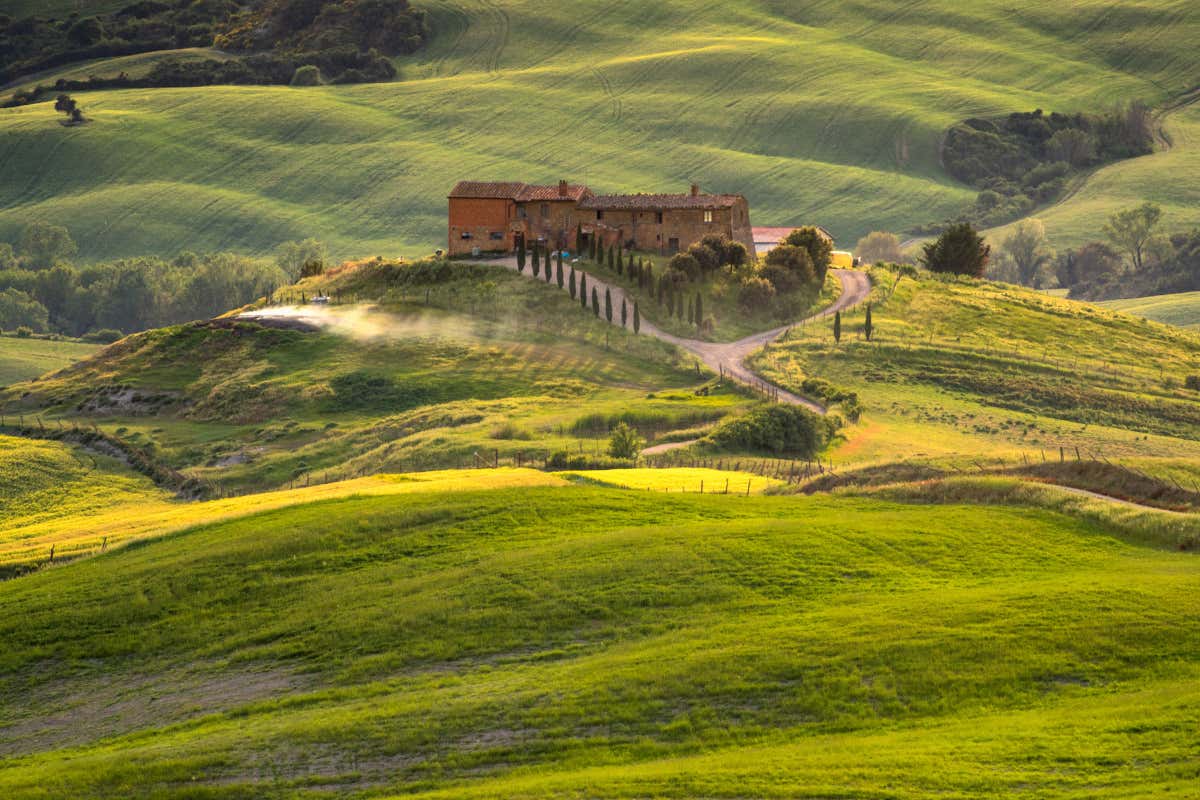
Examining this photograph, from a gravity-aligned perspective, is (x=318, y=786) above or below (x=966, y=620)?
below

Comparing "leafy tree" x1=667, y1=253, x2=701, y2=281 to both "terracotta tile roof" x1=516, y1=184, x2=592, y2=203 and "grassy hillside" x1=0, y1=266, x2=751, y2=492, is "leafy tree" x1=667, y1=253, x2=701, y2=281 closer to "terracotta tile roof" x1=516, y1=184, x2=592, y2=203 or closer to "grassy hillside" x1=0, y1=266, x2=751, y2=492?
"grassy hillside" x1=0, y1=266, x2=751, y2=492

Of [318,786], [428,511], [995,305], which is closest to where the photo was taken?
[318,786]

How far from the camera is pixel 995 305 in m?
140

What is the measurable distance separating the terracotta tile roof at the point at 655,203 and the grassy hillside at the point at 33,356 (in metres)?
58.8

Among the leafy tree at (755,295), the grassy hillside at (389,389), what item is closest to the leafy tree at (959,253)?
the leafy tree at (755,295)

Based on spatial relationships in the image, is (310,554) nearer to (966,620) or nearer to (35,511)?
(966,620)

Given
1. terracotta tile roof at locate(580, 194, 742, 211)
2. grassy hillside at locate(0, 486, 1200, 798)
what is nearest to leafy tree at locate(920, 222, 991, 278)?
terracotta tile roof at locate(580, 194, 742, 211)

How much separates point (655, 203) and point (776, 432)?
167 ft

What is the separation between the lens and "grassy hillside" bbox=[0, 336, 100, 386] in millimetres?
156250

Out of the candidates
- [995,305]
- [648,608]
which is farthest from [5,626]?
[995,305]

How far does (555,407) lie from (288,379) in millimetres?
23225

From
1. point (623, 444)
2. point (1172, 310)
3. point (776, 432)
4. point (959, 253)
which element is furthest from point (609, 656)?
point (1172, 310)

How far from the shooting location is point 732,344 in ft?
391

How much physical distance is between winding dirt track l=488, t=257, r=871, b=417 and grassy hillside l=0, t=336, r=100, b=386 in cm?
5647
